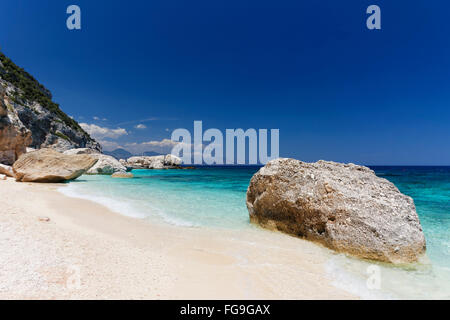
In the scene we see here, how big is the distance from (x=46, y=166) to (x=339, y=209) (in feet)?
70.3

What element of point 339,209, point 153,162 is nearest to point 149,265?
point 339,209

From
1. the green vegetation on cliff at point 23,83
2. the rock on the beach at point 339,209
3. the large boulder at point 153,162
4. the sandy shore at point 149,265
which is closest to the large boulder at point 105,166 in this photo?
the green vegetation on cliff at point 23,83

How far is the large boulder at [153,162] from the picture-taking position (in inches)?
3243

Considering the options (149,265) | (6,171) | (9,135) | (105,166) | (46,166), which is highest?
(9,135)

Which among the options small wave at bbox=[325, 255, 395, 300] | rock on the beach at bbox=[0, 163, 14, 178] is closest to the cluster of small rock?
rock on the beach at bbox=[0, 163, 14, 178]

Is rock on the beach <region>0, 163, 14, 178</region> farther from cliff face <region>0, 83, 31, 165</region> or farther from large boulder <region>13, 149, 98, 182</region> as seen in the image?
cliff face <region>0, 83, 31, 165</region>

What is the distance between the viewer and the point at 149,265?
13.4 feet

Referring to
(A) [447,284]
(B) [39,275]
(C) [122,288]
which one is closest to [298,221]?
(A) [447,284]

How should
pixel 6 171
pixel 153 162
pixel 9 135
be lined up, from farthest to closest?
1. pixel 153 162
2. pixel 9 135
3. pixel 6 171

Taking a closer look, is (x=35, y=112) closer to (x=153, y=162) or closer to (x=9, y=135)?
(x=153, y=162)

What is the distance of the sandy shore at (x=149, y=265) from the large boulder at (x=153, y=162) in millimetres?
78857

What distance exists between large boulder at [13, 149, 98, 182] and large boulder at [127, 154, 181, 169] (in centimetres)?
6294

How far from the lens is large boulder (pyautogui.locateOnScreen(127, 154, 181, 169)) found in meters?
82.4
